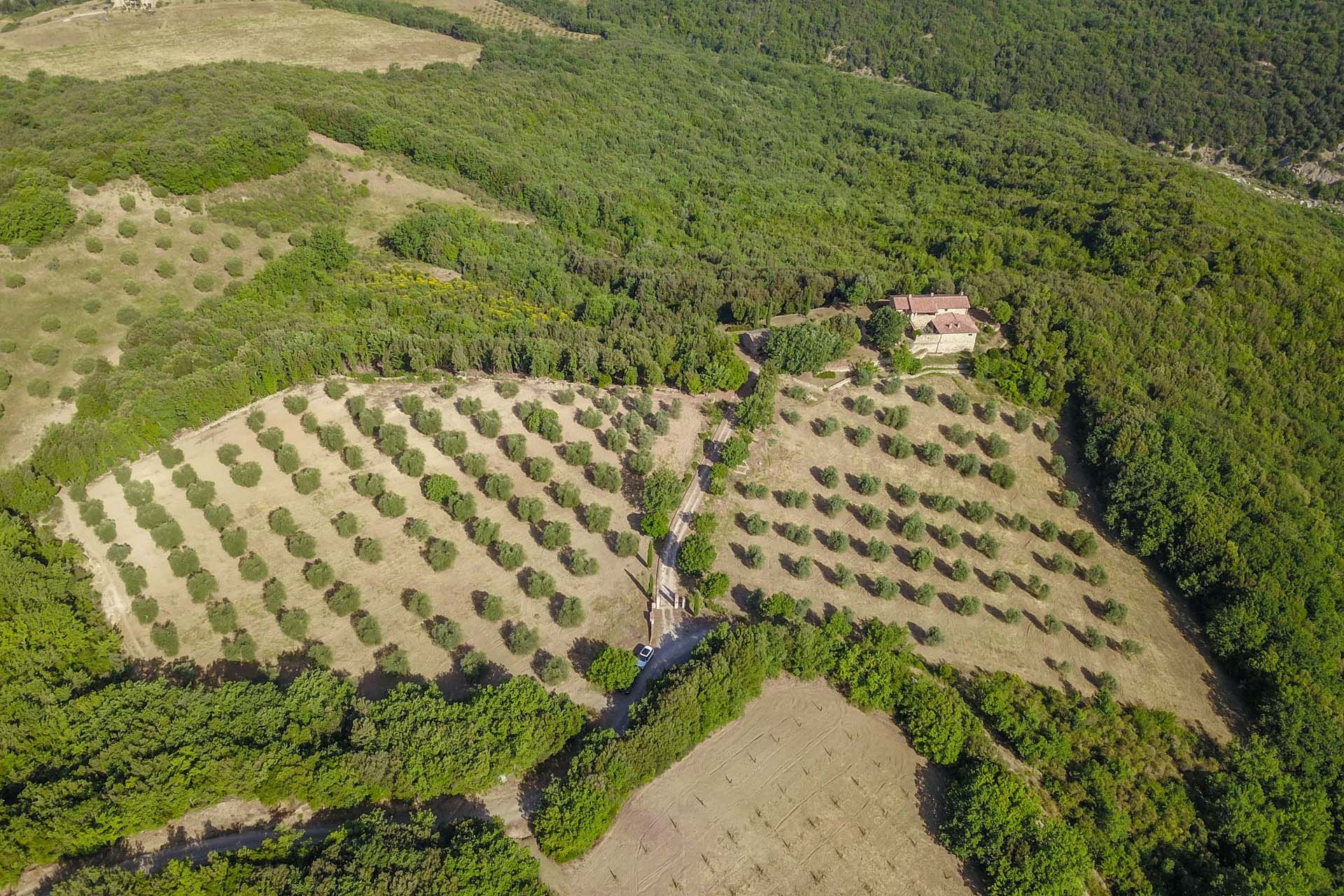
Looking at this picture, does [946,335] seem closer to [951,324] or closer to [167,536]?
[951,324]

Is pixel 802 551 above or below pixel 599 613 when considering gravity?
above

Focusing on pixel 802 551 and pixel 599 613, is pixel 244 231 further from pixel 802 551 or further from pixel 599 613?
pixel 802 551

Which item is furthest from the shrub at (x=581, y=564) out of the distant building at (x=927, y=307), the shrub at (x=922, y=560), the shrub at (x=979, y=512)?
the distant building at (x=927, y=307)

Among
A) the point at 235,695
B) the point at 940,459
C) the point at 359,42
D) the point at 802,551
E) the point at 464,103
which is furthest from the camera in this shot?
the point at 359,42

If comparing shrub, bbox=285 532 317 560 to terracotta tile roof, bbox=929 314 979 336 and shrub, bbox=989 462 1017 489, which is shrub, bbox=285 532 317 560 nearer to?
shrub, bbox=989 462 1017 489

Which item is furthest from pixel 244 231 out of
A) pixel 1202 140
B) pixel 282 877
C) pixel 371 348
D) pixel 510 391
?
pixel 1202 140

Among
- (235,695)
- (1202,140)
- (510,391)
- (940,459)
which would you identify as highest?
(1202,140)

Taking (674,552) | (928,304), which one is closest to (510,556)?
(674,552)

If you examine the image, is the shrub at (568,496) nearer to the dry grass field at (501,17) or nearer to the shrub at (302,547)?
the shrub at (302,547)
